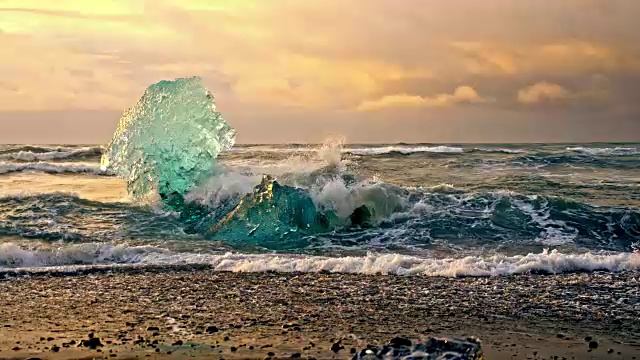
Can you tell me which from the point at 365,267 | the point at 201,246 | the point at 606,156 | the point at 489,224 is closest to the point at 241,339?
the point at 365,267

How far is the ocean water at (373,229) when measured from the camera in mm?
9594

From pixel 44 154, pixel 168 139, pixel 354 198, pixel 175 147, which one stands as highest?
pixel 168 139

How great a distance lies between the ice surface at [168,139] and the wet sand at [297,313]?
19.1 ft

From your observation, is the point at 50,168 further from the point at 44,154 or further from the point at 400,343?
the point at 400,343

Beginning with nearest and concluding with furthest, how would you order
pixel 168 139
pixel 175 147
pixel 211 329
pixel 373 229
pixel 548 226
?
1. pixel 211 329
2. pixel 373 229
3. pixel 548 226
4. pixel 168 139
5. pixel 175 147

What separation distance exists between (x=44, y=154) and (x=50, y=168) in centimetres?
776

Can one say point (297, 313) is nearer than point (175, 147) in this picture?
Yes

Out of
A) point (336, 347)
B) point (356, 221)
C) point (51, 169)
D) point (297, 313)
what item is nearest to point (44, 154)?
point (51, 169)

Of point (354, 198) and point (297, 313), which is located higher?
point (354, 198)

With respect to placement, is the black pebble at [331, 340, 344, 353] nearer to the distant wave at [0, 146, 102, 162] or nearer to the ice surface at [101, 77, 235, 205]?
the ice surface at [101, 77, 235, 205]

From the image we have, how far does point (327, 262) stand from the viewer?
9.52 m

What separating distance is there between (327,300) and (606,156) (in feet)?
80.2

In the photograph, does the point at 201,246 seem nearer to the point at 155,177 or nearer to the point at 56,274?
the point at 56,274

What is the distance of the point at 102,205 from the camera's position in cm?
1550
